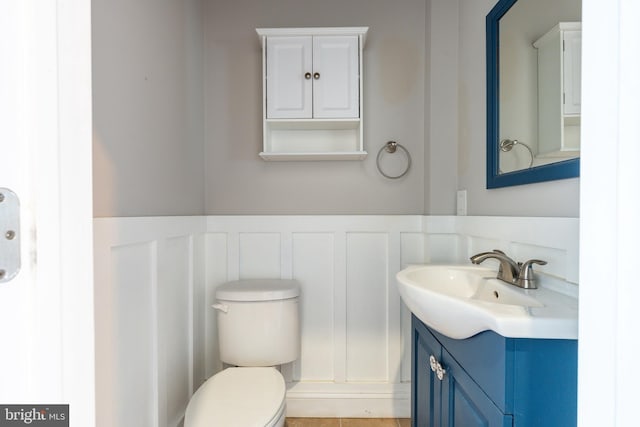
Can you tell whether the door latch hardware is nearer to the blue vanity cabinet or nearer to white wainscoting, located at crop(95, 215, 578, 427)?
the blue vanity cabinet

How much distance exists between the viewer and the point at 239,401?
124cm

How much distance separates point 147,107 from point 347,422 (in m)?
1.75

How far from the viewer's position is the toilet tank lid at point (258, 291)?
1.62m

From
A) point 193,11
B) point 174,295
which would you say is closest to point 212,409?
point 174,295

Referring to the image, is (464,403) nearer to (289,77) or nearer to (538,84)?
(538,84)

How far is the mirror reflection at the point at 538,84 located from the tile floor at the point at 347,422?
1.36 meters

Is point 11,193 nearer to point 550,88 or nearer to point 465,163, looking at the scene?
point 550,88

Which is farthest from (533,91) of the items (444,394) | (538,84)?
(444,394)

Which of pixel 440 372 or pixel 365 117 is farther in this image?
pixel 365 117

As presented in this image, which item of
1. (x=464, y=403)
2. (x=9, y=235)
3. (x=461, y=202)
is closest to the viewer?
(x=9, y=235)

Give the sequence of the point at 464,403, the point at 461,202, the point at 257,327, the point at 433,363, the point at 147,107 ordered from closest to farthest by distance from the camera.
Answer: the point at 464,403
the point at 433,363
the point at 147,107
the point at 257,327
the point at 461,202

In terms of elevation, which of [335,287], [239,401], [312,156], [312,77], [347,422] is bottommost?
[347,422]

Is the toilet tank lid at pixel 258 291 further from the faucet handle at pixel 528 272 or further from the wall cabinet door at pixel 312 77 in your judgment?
the faucet handle at pixel 528 272

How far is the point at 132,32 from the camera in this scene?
1.17m
